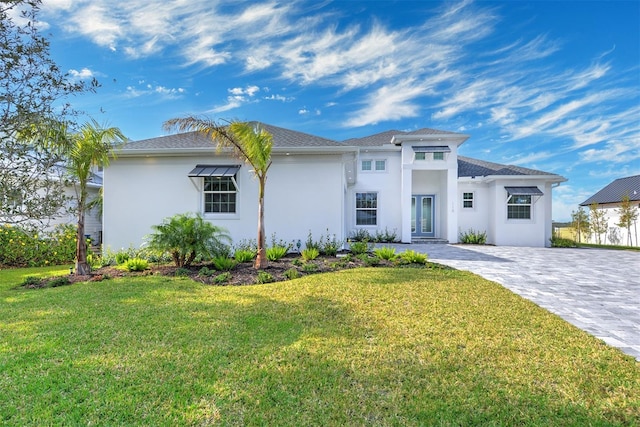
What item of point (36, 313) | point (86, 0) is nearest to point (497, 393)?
point (36, 313)

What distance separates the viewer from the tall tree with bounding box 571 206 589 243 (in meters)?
22.0

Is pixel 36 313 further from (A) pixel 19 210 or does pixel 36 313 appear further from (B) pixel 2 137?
(B) pixel 2 137

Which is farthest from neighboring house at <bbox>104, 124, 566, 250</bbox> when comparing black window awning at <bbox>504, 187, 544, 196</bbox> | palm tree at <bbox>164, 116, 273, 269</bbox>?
black window awning at <bbox>504, 187, 544, 196</bbox>

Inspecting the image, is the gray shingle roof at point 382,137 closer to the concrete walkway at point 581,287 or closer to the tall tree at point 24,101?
→ the concrete walkway at point 581,287

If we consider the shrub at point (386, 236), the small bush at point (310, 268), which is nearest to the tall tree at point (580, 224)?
the shrub at point (386, 236)

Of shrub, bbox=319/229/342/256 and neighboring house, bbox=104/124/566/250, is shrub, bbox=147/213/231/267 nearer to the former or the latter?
neighboring house, bbox=104/124/566/250

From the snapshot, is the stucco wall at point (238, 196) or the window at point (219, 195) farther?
the window at point (219, 195)

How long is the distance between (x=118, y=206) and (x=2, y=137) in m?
7.39

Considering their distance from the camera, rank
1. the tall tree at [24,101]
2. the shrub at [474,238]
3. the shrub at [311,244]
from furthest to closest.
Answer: the shrub at [474,238] < the shrub at [311,244] < the tall tree at [24,101]

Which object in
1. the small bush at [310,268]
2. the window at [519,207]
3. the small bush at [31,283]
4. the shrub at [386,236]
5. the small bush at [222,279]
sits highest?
the window at [519,207]

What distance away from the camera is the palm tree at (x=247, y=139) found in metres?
8.39

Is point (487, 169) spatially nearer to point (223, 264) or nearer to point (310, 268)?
point (310, 268)

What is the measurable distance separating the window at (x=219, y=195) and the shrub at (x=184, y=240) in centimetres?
270

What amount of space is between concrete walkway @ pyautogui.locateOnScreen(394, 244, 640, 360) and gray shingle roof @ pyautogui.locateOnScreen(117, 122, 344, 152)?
21.4 ft
